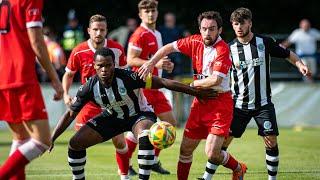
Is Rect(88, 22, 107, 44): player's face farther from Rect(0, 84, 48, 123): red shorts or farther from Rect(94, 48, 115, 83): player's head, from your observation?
Rect(0, 84, 48, 123): red shorts

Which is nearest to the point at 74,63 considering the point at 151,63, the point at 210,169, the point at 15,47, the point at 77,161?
the point at 151,63

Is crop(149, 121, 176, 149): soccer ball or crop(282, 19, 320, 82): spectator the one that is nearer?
crop(149, 121, 176, 149): soccer ball

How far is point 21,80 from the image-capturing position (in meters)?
Answer: 7.75

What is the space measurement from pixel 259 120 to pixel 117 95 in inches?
76.4

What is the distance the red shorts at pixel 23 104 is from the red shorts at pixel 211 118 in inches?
94.1

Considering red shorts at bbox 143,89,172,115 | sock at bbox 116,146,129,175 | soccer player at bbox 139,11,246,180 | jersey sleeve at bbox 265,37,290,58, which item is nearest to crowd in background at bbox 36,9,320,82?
red shorts at bbox 143,89,172,115

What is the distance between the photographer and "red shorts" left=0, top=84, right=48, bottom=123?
7750 millimetres

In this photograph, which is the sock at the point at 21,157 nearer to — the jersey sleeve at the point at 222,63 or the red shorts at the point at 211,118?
the red shorts at the point at 211,118

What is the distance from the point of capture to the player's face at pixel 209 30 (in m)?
9.58

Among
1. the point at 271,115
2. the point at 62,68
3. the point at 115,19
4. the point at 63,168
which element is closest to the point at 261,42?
the point at 271,115

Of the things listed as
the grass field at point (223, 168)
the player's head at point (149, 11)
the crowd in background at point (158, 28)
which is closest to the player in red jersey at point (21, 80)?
the grass field at point (223, 168)

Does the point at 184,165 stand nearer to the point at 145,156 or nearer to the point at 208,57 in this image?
the point at 145,156

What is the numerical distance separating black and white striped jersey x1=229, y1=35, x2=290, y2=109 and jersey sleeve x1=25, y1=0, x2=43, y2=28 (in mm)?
3486

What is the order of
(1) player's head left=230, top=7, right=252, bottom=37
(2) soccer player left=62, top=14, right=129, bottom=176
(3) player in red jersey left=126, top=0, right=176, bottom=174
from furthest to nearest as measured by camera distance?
(3) player in red jersey left=126, top=0, right=176, bottom=174 < (2) soccer player left=62, top=14, right=129, bottom=176 < (1) player's head left=230, top=7, right=252, bottom=37
